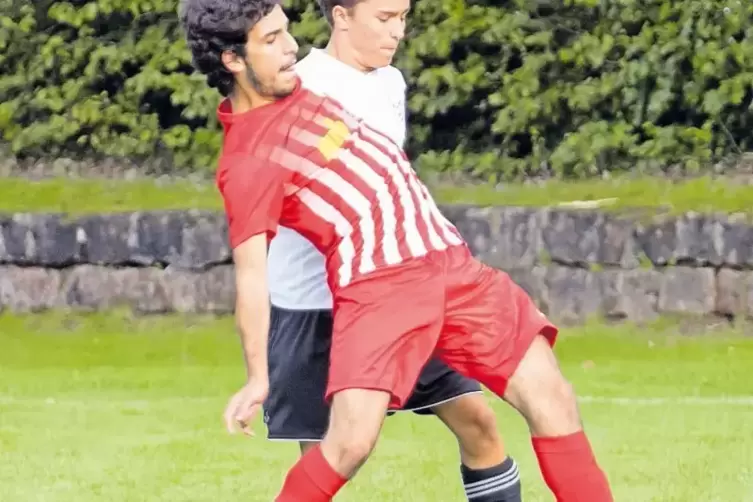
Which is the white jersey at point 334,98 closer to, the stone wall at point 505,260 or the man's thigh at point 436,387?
the man's thigh at point 436,387

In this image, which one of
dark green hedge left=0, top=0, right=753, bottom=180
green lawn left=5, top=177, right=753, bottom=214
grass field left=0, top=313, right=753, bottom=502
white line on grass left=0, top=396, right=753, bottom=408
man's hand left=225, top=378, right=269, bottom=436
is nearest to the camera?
man's hand left=225, top=378, right=269, bottom=436

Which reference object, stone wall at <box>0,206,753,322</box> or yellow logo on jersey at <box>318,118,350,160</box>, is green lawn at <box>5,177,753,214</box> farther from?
yellow logo on jersey at <box>318,118,350,160</box>

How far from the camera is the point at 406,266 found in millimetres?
3746

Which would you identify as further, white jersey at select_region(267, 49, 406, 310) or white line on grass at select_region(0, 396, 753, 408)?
white line on grass at select_region(0, 396, 753, 408)

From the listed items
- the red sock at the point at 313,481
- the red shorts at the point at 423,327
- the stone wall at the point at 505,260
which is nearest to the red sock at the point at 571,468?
the red shorts at the point at 423,327

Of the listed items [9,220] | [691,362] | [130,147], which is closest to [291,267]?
[691,362]

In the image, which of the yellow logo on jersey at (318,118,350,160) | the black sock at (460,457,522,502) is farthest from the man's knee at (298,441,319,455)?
the yellow logo on jersey at (318,118,350,160)

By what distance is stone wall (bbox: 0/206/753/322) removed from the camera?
7777 millimetres

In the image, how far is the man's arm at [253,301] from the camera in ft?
12.0

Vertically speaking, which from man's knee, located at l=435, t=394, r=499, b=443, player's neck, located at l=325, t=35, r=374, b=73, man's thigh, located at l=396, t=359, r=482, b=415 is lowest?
man's knee, located at l=435, t=394, r=499, b=443

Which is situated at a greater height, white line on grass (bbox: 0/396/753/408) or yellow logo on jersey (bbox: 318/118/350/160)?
yellow logo on jersey (bbox: 318/118/350/160)

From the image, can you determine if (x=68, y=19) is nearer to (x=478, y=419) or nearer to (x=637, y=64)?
(x=637, y=64)

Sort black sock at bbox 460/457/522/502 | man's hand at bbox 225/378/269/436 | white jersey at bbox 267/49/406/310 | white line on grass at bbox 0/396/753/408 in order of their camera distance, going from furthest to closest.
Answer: white line on grass at bbox 0/396/753/408
black sock at bbox 460/457/522/502
white jersey at bbox 267/49/406/310
man's hand at bbox 225/378/269/436

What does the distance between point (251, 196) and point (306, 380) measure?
23.9 inches
